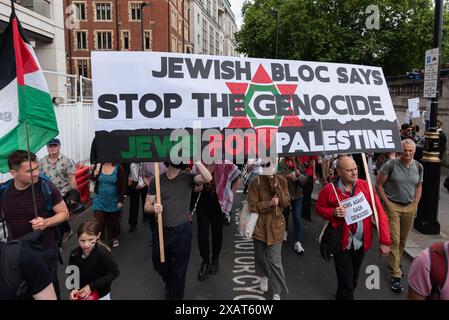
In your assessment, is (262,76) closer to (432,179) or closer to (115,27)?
(432,179)

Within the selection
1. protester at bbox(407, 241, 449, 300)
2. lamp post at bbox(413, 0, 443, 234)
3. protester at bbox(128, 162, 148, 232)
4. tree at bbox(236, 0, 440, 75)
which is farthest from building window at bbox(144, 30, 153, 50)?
protester at bbox(407, 241, 449, 300)

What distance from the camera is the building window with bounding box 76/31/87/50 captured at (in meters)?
53.8

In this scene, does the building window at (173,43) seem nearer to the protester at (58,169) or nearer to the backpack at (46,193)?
the protester at (58,169)

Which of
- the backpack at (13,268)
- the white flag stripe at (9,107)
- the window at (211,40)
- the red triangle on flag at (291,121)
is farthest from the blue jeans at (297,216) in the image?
the window at (211,40)

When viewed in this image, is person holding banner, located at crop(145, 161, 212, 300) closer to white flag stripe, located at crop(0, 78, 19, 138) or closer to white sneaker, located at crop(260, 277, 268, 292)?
white sneaker, located at crop(260, 277, 268, 292)

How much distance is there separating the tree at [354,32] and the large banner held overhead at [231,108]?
83.2 ft

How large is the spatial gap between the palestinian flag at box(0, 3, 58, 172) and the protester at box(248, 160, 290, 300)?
2.15m

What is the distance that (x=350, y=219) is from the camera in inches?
156

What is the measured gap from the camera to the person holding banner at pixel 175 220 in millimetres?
4129

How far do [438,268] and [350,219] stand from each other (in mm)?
1739
